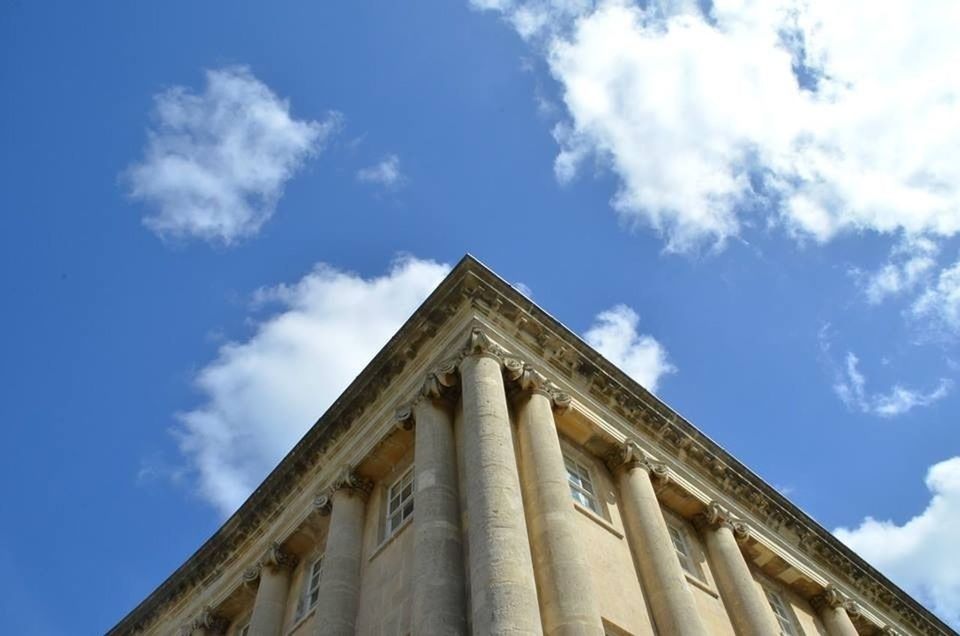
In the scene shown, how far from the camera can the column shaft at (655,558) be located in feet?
54.6

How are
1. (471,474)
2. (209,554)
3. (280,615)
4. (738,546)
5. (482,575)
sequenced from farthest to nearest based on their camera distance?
(209,554), (738,546), (280,615), (471,474), (482,575)

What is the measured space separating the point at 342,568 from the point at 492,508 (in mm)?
5425

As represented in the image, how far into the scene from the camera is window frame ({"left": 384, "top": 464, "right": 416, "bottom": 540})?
1869 cm

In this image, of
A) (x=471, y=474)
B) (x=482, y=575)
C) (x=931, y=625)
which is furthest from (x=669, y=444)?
(x=931, y=625)

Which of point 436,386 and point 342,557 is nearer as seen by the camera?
point 342,557

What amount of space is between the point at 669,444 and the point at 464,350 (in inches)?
287

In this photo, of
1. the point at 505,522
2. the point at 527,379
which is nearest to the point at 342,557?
the point at 527,379

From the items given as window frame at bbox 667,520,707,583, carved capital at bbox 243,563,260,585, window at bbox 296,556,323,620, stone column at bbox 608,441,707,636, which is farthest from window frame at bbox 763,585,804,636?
carved capital at bbox 243,563,260,585

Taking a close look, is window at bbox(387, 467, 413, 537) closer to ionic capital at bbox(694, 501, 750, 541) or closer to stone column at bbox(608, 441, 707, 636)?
stone column at bbox(608, 441, 707, 636)

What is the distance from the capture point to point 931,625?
28516 mm

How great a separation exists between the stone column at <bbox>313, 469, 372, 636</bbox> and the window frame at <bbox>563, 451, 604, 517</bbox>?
16.3 ft

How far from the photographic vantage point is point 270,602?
21.5m

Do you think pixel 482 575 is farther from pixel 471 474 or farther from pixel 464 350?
pixel 464 350

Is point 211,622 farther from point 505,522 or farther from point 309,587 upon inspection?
point 505,522
